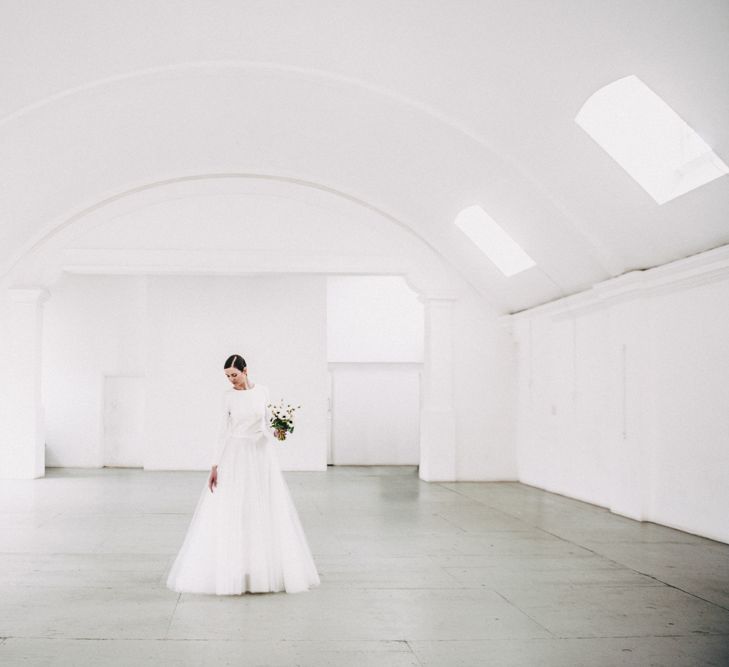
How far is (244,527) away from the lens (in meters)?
7.63

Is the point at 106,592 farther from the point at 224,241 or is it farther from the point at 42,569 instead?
the point at 224,241

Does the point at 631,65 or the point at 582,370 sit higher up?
the point at 631,65

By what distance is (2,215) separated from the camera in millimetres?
16797

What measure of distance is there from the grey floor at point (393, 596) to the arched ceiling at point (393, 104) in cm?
445

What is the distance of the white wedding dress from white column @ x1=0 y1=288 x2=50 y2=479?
1288 cm

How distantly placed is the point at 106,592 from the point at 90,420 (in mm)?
16504

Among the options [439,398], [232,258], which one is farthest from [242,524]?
[232,258]

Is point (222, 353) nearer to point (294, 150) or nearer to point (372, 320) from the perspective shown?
point (372, 320)

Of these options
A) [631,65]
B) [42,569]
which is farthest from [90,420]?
[631,65]

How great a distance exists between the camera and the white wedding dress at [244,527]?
7.57 m

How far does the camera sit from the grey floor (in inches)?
231

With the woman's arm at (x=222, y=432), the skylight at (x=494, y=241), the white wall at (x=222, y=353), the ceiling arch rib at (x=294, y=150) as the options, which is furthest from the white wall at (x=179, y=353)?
the woman's arm at (x=222, y=432)

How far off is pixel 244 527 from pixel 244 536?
0.27 ft

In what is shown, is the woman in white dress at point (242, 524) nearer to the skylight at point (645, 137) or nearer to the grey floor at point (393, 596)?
the grey floor at point (393, 596)
